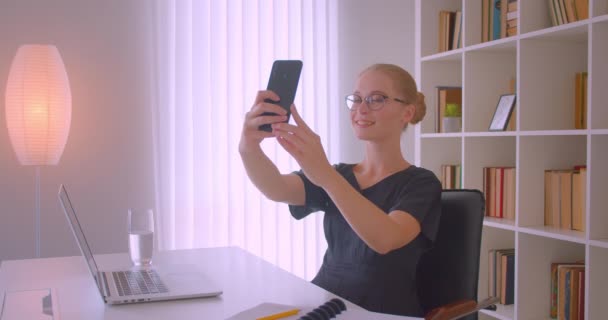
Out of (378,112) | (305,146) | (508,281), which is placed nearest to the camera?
(305,146)

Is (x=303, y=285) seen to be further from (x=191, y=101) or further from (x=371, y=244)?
(x=191, y=101)

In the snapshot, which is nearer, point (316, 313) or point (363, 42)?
point (316, 313)

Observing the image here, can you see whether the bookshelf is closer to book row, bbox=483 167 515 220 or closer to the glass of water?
book row, bbox=483 167 515 220

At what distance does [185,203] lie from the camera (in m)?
3.50

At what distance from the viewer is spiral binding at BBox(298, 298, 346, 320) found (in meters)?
1.07

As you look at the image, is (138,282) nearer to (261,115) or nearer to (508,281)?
(261,115)

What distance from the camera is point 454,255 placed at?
154cm

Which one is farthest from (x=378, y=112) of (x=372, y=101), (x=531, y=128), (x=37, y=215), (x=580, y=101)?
(x=37, y=215)

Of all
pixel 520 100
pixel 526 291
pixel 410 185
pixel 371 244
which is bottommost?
pixel 526 291

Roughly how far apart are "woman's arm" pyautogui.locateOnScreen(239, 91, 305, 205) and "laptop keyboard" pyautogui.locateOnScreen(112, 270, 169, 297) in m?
0.38

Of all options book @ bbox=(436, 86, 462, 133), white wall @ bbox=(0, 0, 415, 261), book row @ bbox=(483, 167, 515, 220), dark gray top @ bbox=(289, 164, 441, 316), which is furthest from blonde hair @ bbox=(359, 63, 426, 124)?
white wall @ bbox=(0, 0, 415, 261)

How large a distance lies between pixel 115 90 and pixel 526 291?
7.37 feet

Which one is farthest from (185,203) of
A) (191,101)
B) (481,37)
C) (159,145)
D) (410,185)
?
(410,185)

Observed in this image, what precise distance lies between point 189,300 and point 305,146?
0.41 m
